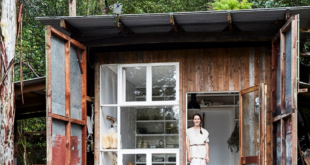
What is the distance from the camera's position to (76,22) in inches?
260

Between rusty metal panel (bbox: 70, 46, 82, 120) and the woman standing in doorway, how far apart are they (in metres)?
1.93

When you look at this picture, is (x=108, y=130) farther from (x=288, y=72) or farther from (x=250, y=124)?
(x=288, y=72)

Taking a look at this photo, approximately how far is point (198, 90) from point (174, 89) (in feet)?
1.47

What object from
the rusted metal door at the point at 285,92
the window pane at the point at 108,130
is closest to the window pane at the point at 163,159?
the window pane at the point at 108,130

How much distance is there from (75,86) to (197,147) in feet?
7.62

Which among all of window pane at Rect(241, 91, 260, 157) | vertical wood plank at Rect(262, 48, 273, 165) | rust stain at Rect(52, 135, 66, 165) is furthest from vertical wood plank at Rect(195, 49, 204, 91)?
rust stain at Rect(52, 135, 66, 165)

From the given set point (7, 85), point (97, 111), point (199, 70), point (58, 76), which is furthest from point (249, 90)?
point (7, 85)

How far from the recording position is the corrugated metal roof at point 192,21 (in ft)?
19.8

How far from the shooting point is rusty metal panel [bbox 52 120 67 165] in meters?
5.75

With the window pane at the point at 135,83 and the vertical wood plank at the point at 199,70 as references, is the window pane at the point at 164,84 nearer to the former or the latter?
the window pane at the point at 135,83

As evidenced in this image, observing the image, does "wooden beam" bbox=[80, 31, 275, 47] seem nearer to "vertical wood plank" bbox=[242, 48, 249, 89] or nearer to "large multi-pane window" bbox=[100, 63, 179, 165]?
"vertical wood plank" bbox=[242, 48, 249, 89]

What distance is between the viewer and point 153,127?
7.35 meters

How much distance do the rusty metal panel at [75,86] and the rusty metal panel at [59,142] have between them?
48cm

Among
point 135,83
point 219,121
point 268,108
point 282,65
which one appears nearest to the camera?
point 282,65
